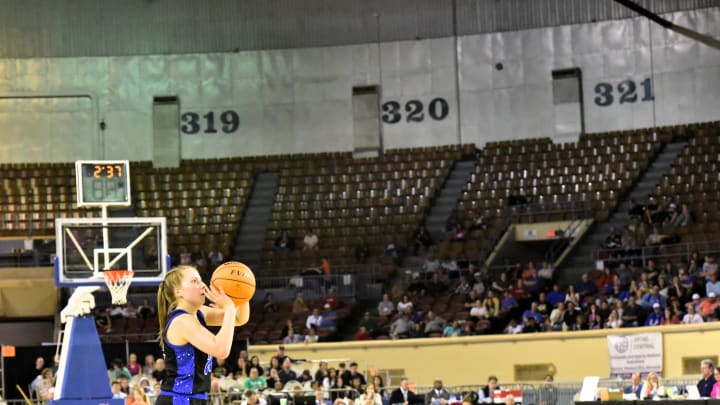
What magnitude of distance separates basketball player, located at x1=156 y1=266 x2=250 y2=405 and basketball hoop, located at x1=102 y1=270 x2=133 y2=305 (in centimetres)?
1431

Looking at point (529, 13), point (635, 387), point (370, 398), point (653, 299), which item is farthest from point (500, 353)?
point (529, 13)

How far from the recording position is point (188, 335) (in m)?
6.09

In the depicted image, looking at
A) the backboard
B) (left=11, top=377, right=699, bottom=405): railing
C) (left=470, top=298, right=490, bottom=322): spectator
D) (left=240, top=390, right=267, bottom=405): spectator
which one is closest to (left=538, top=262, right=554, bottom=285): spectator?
(left=470, top=298, right=490, bottom=322): spectator

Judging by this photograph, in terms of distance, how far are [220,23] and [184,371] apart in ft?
105

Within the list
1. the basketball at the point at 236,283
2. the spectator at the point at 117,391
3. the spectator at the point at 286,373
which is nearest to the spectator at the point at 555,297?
the spectator at the point at 286,373

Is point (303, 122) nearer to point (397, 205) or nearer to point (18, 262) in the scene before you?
point (397, 205)

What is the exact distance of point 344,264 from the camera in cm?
3250

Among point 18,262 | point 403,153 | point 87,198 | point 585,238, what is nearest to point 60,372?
point 87,198

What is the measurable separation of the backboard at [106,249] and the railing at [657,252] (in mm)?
11403

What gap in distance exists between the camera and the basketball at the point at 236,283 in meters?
6.82

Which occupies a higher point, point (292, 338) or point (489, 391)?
point (292, 338)

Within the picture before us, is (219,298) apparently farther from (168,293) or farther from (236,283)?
(236,283)

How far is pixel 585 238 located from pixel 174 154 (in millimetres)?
13091

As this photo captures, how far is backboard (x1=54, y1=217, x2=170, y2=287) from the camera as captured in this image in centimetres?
2055
